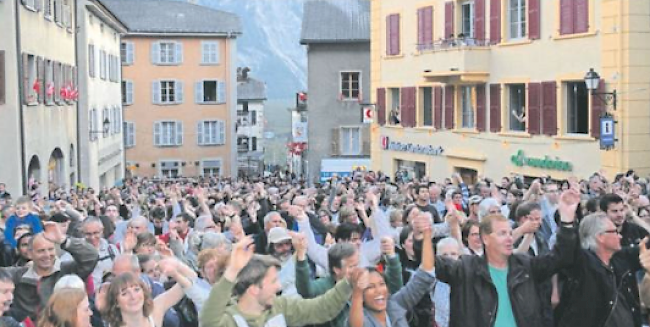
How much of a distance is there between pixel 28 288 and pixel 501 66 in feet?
79.3

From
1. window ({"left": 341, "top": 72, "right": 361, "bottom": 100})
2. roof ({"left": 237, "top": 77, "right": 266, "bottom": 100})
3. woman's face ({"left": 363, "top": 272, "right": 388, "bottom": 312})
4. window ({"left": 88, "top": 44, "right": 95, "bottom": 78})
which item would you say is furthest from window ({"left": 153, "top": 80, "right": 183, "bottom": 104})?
woman's face ({"left": 363, "top": 272, "right": 388, "bottom": 312})

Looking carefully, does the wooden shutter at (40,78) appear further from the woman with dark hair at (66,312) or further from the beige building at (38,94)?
the woman with dark hair at (66,312)

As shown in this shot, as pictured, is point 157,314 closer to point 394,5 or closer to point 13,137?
point 13,137

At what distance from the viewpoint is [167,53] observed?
201 feet

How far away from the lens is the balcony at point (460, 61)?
31.7 meters

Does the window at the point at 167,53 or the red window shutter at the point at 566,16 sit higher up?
the window at the point at 167,53

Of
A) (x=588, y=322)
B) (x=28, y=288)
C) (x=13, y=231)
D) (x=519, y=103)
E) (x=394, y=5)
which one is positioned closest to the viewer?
(x=588, y=322)

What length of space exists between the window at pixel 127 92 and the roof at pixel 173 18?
3.00 m

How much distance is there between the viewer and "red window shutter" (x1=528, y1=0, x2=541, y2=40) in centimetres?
2869

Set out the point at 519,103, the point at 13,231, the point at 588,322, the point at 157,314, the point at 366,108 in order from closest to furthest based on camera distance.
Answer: the point at 157,314 < the point at 588,322 < the point at 13,231 < the point at 519,103 < the point at 366,108

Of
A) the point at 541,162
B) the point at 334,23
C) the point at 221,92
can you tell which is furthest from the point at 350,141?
the point at 541,162

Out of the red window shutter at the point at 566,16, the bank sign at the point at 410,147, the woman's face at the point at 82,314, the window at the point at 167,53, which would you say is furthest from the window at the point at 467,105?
the window at the point at 167,53

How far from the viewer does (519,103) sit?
30.6 metres

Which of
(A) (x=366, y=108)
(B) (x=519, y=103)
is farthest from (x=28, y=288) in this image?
(A) (x=366, y=108)
